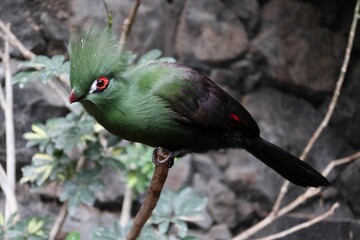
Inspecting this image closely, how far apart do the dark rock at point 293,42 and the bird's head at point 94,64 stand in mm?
2088

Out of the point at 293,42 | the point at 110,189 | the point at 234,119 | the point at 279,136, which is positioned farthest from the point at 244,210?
the point at 234,119

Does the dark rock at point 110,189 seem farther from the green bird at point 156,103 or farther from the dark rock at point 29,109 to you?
the green bird at point 156,103

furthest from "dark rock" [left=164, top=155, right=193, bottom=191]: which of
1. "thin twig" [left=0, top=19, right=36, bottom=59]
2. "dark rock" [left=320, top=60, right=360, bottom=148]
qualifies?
"thin twig" [left=0, top=19, right=36, bottom=59]

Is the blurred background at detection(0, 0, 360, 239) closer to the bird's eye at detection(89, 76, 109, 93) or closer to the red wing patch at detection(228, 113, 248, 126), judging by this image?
the red wing patch at detection(228, 113, 248, 126)

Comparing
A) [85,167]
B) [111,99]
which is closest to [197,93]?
[111,99]

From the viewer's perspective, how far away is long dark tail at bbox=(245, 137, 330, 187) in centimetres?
190

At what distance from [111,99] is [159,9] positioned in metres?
1.80

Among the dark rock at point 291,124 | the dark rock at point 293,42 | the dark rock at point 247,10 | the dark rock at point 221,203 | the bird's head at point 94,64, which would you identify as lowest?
the dark rock at point 221,203

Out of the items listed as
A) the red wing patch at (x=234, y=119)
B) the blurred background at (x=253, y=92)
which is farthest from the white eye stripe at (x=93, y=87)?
the blurred background at (x=253, y=92)

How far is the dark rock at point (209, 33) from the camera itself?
337 cm

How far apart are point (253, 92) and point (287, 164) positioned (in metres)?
1.67

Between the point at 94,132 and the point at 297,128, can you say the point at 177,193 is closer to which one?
the point at 94,132

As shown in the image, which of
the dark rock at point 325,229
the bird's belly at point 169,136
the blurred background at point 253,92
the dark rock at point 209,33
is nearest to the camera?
the bird's belly at point 169,136

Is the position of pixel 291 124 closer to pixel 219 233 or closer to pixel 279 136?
pixel 279 136
